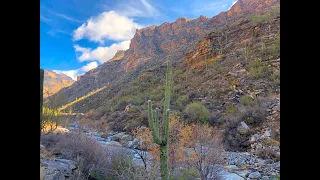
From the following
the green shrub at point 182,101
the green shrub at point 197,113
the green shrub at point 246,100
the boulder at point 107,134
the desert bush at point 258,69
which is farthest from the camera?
the green shrub at point 182,101

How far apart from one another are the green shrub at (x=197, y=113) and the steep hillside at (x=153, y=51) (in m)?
4.67

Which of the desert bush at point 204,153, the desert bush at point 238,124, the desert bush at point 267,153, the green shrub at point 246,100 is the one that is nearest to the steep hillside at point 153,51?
the green shrub at point 246,100

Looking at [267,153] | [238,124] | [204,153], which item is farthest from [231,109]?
[204,153]

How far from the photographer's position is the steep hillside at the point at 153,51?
14867mm

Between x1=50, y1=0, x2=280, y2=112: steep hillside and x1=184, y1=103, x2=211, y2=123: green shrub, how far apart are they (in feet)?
15.3

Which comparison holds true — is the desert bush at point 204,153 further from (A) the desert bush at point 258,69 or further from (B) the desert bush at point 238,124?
(A) the desert bush at point 258,69

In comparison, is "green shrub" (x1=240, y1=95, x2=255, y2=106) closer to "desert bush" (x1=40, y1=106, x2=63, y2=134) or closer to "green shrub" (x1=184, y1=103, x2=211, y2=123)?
"green shrub" (x1=184, y1=103, x2=211, y2=123)

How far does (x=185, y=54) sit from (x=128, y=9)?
6.52 m

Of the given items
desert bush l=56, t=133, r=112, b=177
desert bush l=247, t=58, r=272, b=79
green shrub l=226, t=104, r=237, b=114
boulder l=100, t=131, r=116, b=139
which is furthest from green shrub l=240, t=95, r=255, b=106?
desert bush l=56, t=133, r=112, b=177

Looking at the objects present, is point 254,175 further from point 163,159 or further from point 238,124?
point 163,159

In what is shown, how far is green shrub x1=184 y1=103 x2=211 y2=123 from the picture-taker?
1032cm

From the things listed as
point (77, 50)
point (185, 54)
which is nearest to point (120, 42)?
point (77, 50)
